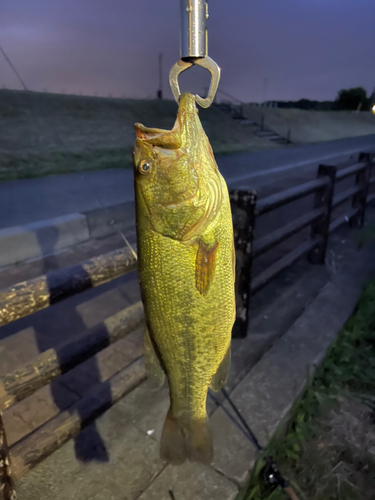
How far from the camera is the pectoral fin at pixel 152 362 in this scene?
4.39 ft

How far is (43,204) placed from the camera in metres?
7.12

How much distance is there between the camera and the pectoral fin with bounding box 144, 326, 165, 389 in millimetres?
1338

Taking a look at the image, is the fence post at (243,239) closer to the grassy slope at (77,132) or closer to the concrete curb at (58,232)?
the concrete curb at (58,232)

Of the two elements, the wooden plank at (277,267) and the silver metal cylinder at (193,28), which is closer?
the silver metal cylinder at (193,28)

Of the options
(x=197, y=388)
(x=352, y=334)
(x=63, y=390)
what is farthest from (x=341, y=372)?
(x=63, y=390)

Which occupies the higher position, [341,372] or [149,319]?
[149,319]

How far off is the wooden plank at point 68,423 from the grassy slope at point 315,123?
27.9m

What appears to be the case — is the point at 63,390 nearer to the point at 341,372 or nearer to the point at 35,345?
the point at 35,345

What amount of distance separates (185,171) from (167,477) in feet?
5.67

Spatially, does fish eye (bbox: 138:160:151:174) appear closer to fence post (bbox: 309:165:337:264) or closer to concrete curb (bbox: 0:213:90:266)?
fence post (bbox: 309:165:337:264)

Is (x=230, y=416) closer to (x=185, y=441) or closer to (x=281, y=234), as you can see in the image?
(x=185, y=441)

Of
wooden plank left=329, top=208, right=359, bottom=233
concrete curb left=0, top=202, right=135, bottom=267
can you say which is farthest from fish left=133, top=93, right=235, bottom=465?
wooden plank left=329, top=208, right=359, bottom=233

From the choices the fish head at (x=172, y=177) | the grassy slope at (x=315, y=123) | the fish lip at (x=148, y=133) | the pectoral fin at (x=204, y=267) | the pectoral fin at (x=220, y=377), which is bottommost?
Result: the grassy slope at (x=315, y=123)

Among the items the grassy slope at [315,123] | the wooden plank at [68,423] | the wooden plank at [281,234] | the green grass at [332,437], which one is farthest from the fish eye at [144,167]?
the grassy slope at [315,123]
